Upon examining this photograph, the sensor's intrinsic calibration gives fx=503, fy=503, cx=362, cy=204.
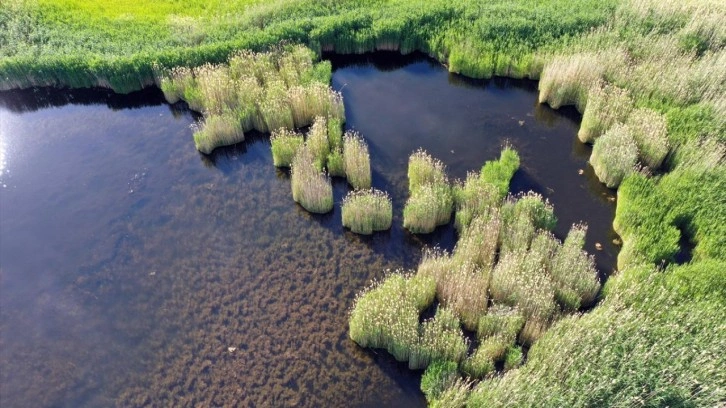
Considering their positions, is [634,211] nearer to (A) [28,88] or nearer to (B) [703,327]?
(B) [703,327]

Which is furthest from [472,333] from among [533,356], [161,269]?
[161,269]

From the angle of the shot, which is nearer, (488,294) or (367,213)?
(488,294)

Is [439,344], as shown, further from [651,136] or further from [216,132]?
[216,132]

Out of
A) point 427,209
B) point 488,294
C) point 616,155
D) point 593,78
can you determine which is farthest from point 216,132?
point 593,78

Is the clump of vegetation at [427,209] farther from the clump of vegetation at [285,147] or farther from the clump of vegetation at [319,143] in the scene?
the clump of vegetation at [285,147]

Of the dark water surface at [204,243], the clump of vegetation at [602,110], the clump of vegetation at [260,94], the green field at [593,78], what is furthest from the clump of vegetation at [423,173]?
the clump of vegetation at [602,110]

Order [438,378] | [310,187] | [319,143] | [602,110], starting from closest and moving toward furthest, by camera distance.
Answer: [438,378] < [310,187] < [319,143] < [602,110]

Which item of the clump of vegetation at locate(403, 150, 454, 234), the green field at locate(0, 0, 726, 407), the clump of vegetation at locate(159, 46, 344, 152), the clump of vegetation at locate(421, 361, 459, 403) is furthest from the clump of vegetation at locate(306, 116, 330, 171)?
the clump of vegetation at locate(421, 361, 459, 403)
